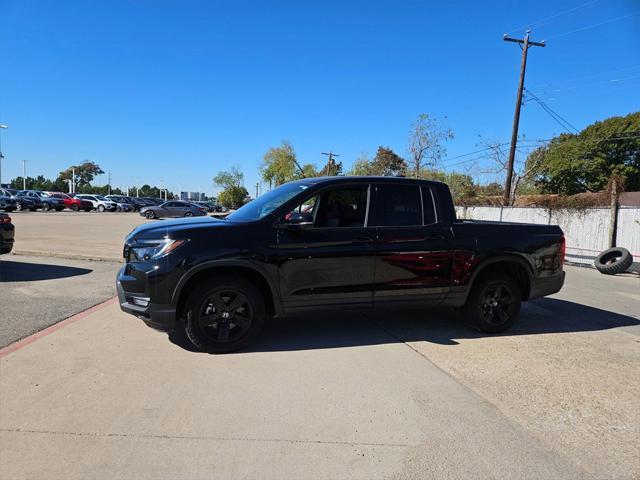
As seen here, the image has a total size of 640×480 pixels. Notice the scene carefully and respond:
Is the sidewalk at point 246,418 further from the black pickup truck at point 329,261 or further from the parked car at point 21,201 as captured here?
the parked car at point 21,201

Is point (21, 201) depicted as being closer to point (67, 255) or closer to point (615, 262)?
point (67, 255)

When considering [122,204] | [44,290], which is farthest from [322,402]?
[122,204]

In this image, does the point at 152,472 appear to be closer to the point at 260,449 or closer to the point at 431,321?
the point at 260,449

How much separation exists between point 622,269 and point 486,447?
11972 millimetres

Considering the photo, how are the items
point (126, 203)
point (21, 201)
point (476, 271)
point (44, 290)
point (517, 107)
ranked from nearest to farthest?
1. point (476, 271)
2. point (44, 290)
3. point (517, 107)
4. point (21, 201)
5. point (126, 203)

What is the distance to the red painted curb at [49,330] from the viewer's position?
4535mm

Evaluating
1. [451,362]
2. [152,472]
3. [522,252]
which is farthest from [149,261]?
[522,252]

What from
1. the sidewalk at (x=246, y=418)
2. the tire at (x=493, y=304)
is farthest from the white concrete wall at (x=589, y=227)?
the sidewalk at (x=246, y=418)

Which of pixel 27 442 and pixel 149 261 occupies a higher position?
pixel 149 261

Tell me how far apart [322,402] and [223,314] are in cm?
153

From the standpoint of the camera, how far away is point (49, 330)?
5.21 meters

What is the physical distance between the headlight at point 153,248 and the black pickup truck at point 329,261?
1cm

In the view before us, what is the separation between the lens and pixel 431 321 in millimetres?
6266

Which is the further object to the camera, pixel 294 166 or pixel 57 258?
pixel 294 166
